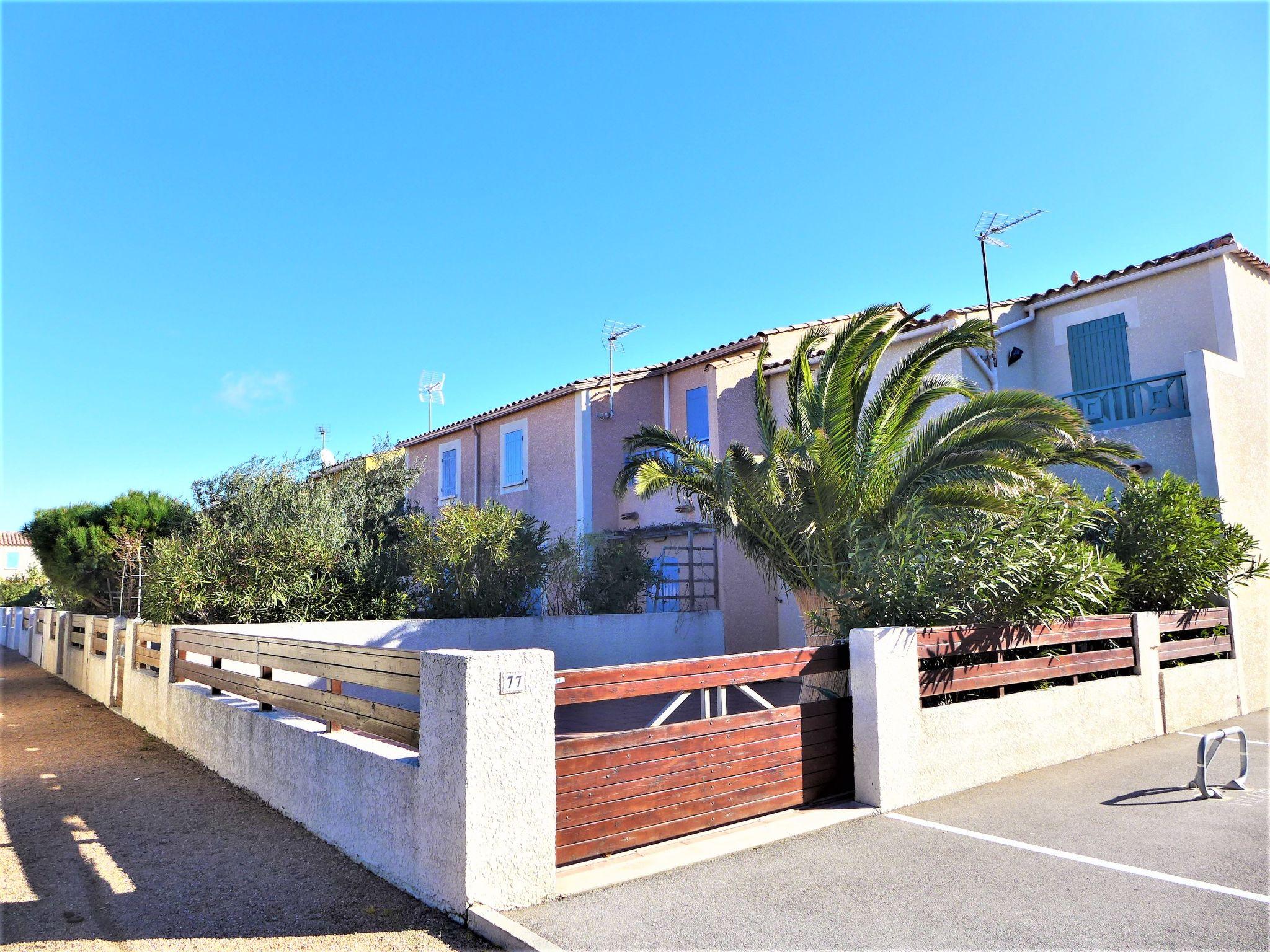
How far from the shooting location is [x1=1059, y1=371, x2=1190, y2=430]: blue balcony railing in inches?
508

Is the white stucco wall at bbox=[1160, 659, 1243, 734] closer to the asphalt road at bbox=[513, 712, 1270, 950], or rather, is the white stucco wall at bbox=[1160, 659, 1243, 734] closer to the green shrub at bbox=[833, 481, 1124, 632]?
the green shrub at bbox=[833, 481, 1124, 632]

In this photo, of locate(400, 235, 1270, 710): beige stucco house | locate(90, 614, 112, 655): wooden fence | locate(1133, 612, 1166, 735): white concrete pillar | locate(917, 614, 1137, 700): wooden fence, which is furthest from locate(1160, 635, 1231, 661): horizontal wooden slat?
locate(90, 614, 112, 655): wooden fence

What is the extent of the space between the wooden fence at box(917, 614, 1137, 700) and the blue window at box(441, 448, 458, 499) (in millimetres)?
17276

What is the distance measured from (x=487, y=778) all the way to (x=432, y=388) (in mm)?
21805

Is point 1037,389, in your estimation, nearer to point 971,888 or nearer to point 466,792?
point 971,888

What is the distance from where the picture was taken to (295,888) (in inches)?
189

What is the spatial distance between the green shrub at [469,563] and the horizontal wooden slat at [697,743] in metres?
7.81

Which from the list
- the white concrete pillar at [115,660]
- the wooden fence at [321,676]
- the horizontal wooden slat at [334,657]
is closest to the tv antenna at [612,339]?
the white concrete pillar at [115,660]

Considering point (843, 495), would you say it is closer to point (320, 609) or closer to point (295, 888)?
point (295, 888)

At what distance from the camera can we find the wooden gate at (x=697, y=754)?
15.7 feet

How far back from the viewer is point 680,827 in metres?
5.27

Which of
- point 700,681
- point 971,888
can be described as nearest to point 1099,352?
point 700,681

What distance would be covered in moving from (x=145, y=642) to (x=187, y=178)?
736cm

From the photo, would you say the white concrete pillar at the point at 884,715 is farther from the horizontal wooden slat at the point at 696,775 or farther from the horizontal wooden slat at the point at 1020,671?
the horizontal wooden slat at the point at 1020,671
